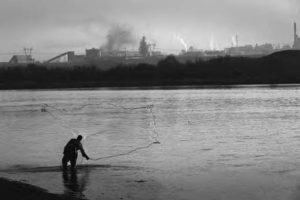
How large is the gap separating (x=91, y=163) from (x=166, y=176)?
4.66m

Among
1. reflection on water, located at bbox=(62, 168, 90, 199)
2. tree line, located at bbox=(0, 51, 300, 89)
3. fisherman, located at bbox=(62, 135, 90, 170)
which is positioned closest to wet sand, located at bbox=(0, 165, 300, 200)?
reflection on water, located at bbox=(62, 168, 90, 199)

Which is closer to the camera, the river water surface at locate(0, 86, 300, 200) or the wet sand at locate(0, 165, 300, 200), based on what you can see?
the wet sand at locate(0, 165, 300, 200)

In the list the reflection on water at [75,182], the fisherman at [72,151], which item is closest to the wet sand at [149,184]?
the reflection on water at [75,182]

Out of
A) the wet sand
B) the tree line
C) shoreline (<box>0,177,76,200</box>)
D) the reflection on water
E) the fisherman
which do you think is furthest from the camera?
the tree line

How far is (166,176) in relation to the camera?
20906mm

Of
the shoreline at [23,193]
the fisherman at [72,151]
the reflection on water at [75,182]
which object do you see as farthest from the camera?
the fisherman at [72,151]

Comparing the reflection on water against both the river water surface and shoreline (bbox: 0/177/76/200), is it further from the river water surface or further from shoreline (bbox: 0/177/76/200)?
shoreline (bbox: 0/177/76/200)

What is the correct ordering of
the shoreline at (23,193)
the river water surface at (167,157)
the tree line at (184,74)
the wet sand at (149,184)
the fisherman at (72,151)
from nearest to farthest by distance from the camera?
the shoreline at (23,193)
the wet sand at (149,184)
the river water surface at (167,157)
the fisherman at (72,151)
the tree line at (184,74)

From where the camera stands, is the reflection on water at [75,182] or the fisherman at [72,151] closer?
the reflection on water at [75,182]

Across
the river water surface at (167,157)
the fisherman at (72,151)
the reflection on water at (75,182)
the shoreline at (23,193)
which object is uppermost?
the fisherman at (72,151)

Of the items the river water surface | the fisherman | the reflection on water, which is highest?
the fisherman

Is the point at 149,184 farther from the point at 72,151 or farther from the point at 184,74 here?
the point at 184,74

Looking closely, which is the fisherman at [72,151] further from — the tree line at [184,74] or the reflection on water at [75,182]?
the tree line at [184,74]

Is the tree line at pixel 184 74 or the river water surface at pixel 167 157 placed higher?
the tree line at pixel 184 74
